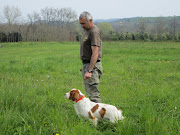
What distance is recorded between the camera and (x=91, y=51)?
11.8ft

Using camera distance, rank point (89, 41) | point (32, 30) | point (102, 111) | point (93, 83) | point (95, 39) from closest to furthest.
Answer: point (102, 111) → point (95, 39) → point (89, 41) → point (93, 83) → point (32, 30)

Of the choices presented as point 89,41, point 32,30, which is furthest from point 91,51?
point 32,30

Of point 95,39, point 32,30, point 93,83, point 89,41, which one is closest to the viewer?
point 95,39

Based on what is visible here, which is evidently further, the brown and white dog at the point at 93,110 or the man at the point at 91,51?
the man at the point at 91,51

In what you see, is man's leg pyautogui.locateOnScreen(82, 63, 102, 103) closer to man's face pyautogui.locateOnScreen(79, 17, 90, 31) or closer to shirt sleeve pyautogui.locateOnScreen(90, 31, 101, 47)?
shirt sleeve pyautogui.locateOnScreen(90, 31, 101, 47)

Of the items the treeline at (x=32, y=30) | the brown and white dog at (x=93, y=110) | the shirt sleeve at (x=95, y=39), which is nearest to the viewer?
the brown and white dog at (x=93, y=110)

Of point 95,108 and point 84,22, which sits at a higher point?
point 84,22

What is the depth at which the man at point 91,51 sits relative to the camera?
11.0 feet

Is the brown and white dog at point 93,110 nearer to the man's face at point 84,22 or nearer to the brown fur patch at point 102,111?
the brown fur patch at point 102,111

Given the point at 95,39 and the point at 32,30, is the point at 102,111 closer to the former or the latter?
the point at 95,39

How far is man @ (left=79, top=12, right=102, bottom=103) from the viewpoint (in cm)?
335

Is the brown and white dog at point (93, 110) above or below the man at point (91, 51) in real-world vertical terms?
below

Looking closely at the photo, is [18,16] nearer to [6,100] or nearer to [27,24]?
[27,24]

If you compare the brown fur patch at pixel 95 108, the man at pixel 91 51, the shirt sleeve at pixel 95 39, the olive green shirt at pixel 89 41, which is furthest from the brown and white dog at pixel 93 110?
the shirt sleeve at pixel 95 39
